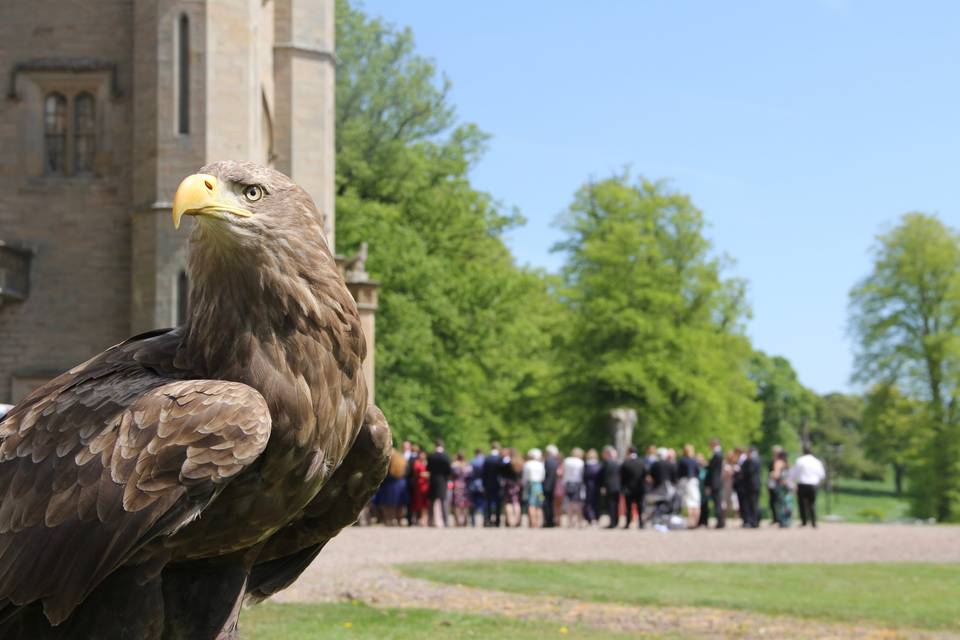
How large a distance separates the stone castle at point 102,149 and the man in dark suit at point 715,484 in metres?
11.5

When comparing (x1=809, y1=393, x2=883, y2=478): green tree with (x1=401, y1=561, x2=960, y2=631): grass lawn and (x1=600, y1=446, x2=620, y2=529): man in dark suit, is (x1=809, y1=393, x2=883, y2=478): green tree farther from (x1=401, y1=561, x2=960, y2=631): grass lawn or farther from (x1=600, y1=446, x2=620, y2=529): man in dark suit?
(x1=401, y1=561, x2=960, y2=631): grass lawn

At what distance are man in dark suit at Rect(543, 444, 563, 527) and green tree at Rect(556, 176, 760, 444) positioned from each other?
65.1 feet

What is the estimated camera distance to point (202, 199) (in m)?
4.33

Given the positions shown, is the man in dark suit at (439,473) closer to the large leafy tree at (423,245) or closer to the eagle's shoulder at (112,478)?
the large leafy tree at (423,245)

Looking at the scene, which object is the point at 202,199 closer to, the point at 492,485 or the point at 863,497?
the point at 492,485

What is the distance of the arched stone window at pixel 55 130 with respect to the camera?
89.1ft

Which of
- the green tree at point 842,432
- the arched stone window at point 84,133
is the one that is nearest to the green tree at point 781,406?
the green tree at point 842,432

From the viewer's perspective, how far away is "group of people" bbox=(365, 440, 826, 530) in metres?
29.8

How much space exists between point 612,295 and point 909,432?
15.5m

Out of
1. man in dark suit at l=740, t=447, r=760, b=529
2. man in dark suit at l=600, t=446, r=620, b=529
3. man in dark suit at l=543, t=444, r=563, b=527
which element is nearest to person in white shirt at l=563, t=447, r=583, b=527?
man in dark suit at l=543, t=444, r=563, b=527

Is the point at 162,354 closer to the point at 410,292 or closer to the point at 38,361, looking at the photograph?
the point at 38,361

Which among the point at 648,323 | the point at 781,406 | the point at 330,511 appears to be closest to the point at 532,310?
the point at 648,323

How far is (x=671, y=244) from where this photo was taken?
55562 millimetres

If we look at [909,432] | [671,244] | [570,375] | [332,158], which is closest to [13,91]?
[332,158]
